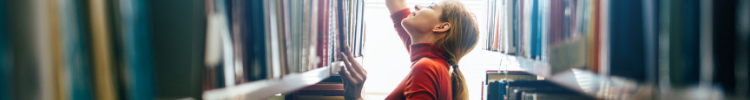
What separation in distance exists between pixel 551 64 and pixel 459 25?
2.09 feet

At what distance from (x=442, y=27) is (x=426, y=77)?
21 centimetres

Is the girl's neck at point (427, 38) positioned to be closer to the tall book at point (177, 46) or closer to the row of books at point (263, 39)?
the row of books at point (263, 39)

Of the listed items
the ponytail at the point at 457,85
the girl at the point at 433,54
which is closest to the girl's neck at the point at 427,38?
the girl at the point at 433,54

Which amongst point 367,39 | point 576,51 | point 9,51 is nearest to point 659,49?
point 576,51

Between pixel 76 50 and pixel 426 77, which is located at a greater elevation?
pixel 76 50

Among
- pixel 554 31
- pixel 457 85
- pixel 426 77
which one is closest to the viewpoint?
pixel 554 31

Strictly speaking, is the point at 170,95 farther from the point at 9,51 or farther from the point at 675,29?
the point at 675,29

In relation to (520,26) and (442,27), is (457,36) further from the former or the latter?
(520,26)

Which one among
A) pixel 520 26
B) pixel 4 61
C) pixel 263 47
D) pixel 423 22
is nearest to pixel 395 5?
pixel 423 22

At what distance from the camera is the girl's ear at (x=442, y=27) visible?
114cm

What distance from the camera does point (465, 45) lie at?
1.23 m

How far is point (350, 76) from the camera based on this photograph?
1129 mm

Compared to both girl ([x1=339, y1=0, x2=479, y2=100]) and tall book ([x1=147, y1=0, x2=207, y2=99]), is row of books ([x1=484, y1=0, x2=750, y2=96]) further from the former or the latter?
girl ([x1=339, y1=0, x2=479, y2=100])

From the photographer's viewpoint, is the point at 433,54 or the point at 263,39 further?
the point at 433,54
